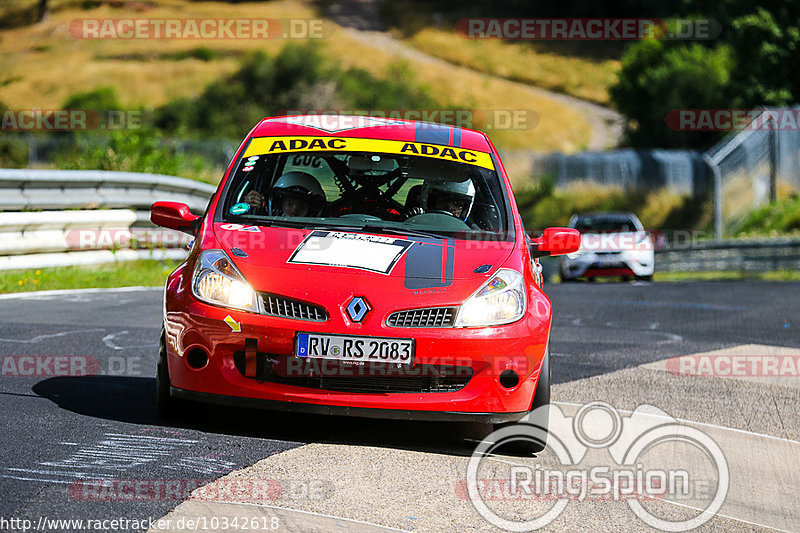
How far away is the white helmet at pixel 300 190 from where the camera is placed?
6.62m

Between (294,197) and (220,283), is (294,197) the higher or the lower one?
the higher one

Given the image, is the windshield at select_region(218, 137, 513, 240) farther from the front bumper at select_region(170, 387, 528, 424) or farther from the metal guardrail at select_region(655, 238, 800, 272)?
the metal guardrail at select_region(655, 238, 800, 272)

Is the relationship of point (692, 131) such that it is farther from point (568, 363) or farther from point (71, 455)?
point (71, 455)

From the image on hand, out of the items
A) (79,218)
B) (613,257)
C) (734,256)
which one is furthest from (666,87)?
(79,218)

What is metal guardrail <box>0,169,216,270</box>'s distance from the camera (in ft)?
41.0

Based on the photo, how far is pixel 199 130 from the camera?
61.3 meters

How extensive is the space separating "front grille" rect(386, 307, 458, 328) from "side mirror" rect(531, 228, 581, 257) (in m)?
1.28

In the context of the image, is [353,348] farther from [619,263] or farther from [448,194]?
[619,263]

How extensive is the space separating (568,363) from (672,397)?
1.37m

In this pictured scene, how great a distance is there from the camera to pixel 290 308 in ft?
17.6

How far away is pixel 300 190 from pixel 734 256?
745 inches

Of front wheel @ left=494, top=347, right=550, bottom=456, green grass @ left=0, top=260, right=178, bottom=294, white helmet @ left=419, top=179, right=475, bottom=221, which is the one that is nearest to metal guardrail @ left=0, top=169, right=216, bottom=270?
green grass @ left=0, top=260, right=178, bottom=294

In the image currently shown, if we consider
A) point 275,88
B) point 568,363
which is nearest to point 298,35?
point 275,88

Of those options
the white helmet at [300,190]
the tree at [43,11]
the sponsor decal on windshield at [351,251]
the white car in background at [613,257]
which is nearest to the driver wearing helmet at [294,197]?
the white helmet at [300,190]
